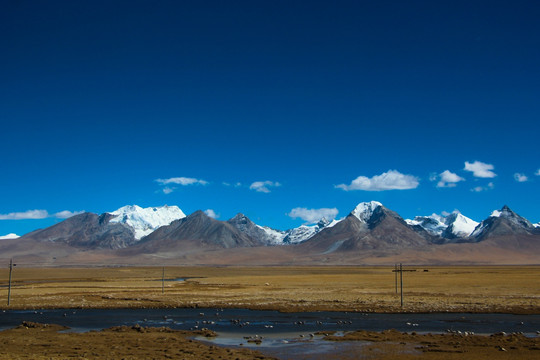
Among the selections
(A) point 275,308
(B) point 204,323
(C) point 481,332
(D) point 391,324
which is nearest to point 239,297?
(A) point 275,308

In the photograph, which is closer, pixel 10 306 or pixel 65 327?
pixel 65 327

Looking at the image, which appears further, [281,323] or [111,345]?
[281,323]

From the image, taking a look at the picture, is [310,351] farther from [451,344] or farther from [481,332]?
[481,332]

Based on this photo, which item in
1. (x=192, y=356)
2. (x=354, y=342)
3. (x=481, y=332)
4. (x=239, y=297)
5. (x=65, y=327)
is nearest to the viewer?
(x=192, y=356)

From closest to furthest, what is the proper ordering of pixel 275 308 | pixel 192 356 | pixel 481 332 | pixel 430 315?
pixel 192 356, pixel 481 332, pixel 430 315, pixel 275 308

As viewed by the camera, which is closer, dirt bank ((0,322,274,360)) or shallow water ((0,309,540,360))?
dirt bank ((0,322,274,360))

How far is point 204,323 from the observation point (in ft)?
126

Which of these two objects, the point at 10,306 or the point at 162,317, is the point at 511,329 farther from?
the point at 10,306

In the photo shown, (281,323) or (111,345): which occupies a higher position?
(111,345)

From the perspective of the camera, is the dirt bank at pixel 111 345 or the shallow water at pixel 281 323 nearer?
the dirt bank at pixel 111 345

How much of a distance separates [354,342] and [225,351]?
763 centimetres

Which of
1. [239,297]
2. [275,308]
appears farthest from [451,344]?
[239,297]

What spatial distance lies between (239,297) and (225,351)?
1396 inches

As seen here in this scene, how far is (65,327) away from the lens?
3628 centimetres
